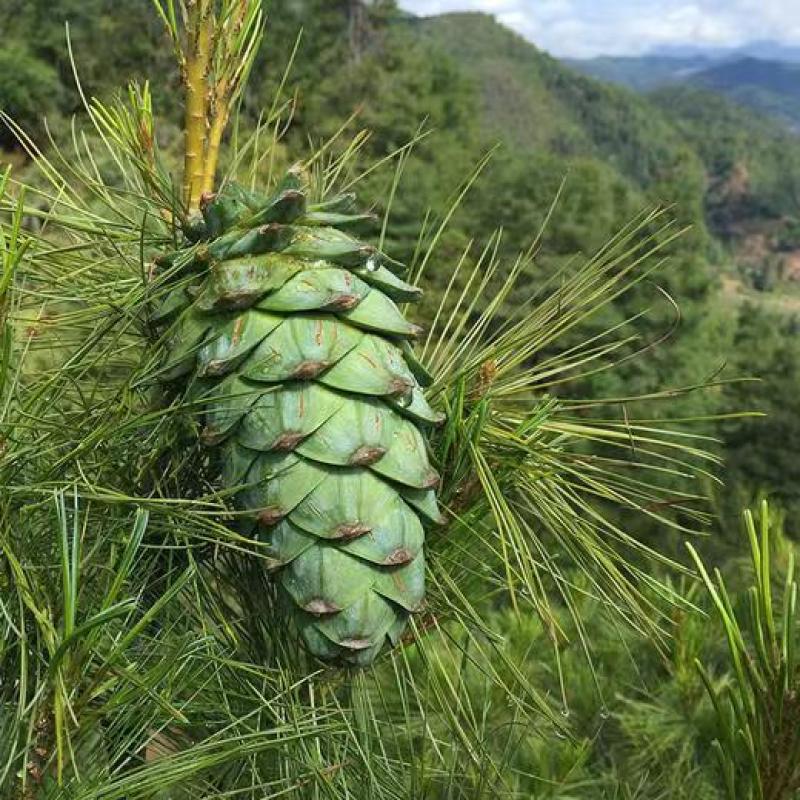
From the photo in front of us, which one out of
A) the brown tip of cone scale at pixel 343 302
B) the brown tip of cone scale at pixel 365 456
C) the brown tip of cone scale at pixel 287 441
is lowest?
the brown tip of cone scale at pixel 365 456

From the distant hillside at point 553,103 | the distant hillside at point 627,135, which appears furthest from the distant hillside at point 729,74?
the distant hillside at point 627,135

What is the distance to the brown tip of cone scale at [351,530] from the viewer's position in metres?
0.43

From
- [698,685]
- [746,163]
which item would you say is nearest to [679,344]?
[698,685]

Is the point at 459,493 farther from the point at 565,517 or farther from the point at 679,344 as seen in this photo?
the point at 679,344

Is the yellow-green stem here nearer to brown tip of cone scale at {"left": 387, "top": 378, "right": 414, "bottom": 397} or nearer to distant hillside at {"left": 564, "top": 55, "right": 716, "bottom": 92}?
brown tip of cone scale at {"left": 387, "top": 378, "right": 414, "bottom": 397}

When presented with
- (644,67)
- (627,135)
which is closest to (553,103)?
(627,135)

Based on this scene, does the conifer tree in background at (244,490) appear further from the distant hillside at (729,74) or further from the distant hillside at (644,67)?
the distant hillside at (644,67)

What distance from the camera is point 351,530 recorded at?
431mm

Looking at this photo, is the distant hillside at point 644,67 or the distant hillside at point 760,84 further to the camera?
the distant hillside at point 644,67

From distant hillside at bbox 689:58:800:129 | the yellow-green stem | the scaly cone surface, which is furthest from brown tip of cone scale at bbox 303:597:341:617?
distant hillside at bbox 689:58:800:129

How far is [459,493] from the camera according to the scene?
551 millimetres

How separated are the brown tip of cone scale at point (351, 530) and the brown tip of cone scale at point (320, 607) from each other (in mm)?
34

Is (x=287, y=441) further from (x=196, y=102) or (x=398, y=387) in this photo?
(x=196, y=102)

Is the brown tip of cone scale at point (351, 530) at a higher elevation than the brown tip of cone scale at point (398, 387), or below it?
below
